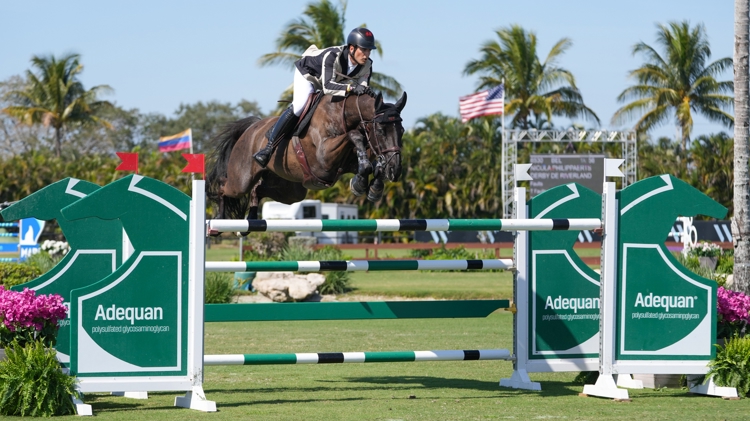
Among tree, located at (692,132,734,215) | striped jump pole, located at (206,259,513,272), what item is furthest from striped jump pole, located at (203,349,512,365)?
tree, located at (692,132,734,215)

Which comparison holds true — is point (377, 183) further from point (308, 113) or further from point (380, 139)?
point (308, 113)

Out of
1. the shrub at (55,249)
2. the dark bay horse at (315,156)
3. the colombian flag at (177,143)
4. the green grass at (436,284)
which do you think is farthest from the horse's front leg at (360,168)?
the colombian flag at (177,143)

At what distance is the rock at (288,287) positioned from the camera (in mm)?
15320

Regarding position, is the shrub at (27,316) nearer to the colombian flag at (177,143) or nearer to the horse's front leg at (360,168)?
the horse's front leg at (360,168)

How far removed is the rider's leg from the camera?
7258 mm

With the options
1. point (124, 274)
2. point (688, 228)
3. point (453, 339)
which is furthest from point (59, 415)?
point (688, 228)

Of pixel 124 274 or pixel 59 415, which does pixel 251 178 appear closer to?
pixel 124 274

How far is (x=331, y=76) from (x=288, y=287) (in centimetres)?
870

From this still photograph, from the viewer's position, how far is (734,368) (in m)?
5.84

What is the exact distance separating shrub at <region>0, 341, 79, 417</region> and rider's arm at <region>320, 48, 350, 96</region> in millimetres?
2956

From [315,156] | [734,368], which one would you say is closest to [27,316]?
[315,156]

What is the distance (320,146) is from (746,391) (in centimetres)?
343

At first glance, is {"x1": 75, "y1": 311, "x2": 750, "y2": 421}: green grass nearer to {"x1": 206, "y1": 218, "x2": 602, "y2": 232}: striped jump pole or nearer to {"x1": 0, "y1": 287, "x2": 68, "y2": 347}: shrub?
{"x1": 0, "y1": 287, "x2": 68, "y2": 347}: shrub

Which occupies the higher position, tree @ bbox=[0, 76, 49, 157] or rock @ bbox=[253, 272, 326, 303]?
tree @ bbox=[0, 76, 49, 157]
